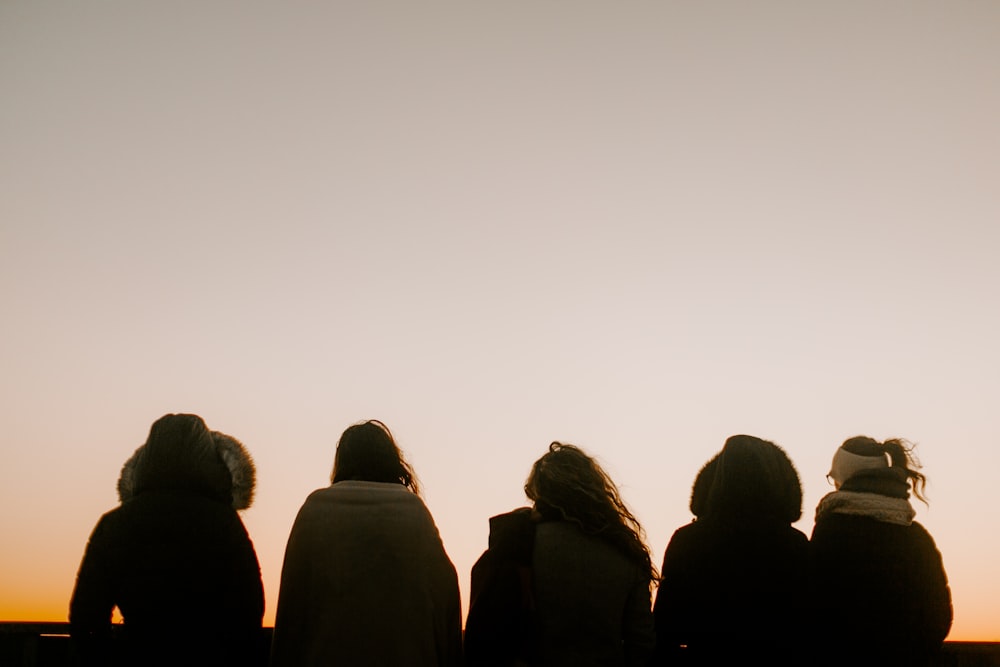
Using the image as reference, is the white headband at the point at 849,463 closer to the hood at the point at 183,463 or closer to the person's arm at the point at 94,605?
the hood at the point at 183,463

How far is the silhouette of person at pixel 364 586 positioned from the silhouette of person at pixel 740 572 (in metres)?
1.01

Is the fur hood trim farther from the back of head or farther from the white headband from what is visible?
the white headband

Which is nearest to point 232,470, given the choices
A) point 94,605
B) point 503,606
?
point 94,605

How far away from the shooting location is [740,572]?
13.2 feet

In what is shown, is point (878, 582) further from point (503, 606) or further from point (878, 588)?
point (503, 606)

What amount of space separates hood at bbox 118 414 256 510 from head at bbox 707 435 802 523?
213 cm

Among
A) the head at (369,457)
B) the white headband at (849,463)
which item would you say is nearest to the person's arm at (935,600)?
the white headband at (849,463)

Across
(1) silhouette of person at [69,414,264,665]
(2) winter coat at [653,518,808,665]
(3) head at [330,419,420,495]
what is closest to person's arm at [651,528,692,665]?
(2) winter coat at [653,518,808,665]

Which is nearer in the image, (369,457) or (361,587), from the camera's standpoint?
(361,587)

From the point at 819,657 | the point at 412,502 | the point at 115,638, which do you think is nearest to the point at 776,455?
the point at 819,657

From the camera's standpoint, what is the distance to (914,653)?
411 cm

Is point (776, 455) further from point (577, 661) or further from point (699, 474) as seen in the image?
point (577, 661)

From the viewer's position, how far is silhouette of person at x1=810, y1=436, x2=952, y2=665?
410 cm

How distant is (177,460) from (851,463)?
305cm
